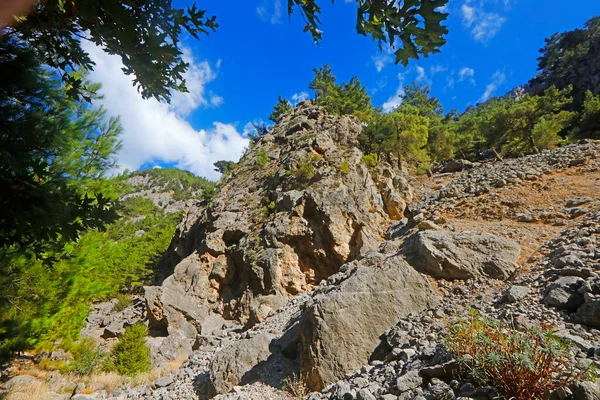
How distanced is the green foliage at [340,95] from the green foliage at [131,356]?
2431 centimetres

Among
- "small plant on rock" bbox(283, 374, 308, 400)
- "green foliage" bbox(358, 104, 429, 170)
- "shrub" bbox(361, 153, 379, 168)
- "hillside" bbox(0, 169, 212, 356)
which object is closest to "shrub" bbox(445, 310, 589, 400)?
"small plant on rock" bbox(283, 374, 308, 400)

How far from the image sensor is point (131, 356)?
1169cm

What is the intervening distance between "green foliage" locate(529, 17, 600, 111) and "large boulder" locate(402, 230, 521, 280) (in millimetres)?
39364

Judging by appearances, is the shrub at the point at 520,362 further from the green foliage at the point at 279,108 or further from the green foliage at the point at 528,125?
the green foliage at the point at 279,108

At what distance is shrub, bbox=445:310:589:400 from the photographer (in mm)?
2533

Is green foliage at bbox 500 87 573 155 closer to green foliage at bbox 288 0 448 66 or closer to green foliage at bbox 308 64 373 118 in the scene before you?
green foliage at bbox 308 64 373 118

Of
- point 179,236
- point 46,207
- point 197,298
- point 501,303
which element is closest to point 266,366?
point 501,303

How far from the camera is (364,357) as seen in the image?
17.7 ft

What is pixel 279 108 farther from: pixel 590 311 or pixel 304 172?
pixel 590 311

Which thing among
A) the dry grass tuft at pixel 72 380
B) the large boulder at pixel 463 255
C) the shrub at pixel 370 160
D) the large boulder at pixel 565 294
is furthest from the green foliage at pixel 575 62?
the dry grass tuft at pixel 72 380

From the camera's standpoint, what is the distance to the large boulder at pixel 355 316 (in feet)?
17.9

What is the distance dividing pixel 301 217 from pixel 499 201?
32.8 ft

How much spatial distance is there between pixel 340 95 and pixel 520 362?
3349 centimetres

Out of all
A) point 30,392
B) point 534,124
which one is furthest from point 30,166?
point 534,124
